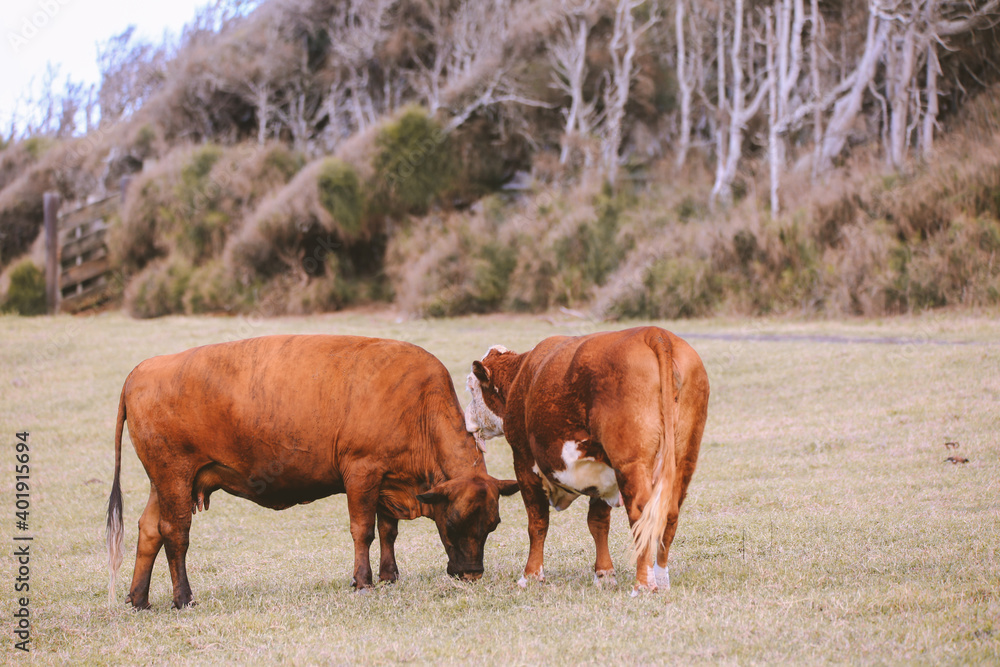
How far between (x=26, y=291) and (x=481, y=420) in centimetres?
2844

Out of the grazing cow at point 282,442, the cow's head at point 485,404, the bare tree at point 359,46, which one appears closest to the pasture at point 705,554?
the grazing cow at point 282,442

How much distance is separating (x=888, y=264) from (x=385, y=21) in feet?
73.4

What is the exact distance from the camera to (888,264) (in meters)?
19.7

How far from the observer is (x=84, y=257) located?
34031 millimetres

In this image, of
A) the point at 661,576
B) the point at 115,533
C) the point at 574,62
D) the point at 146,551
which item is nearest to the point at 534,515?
the point at 661,576

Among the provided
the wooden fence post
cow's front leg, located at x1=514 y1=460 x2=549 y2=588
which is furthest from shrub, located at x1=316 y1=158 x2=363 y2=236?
cow's front leg, located at x1=514 y1=460 x2=549 y2=588

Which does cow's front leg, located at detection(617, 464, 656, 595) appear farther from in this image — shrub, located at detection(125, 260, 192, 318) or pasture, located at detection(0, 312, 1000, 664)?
shrub, located at detection(125, 260, 192, 318)

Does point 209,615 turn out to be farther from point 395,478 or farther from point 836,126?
point 836,126

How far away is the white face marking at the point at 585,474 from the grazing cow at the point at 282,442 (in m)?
0.63

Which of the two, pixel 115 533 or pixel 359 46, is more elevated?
pixel 359 46

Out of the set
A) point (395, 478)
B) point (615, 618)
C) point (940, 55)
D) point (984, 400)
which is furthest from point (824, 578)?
point (940, 55)

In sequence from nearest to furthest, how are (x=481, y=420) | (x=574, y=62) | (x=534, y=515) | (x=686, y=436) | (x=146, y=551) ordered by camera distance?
(x=686, y=436), (x=534, y=515), (x=146, y=551), (x=481, y=420), (x=574, y=62)

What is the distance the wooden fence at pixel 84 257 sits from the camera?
3312 cm

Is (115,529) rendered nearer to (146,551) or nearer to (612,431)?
(146,551)
